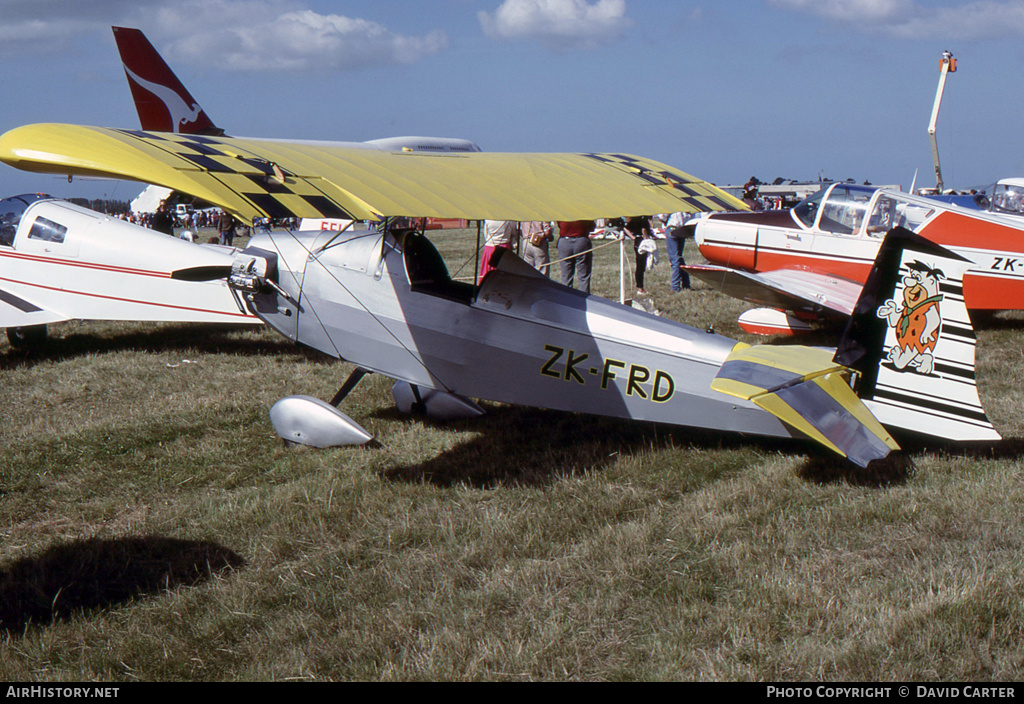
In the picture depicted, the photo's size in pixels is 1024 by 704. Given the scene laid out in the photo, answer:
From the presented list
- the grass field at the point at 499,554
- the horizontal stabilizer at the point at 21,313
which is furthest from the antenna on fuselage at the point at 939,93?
the horizontal stabilizer at the point at 21,313

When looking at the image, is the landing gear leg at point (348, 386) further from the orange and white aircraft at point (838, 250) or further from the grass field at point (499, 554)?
the orange and white aircraft at point (838, 250)

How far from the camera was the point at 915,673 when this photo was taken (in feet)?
8.69

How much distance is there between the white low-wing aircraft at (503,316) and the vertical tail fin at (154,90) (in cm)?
1368

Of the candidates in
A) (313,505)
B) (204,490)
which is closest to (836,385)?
(313,505)

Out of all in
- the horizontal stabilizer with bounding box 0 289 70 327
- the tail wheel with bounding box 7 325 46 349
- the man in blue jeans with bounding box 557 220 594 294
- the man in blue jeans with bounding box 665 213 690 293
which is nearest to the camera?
the horizontal stabilizer with bounding box 0 289 70 327

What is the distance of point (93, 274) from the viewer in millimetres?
8297

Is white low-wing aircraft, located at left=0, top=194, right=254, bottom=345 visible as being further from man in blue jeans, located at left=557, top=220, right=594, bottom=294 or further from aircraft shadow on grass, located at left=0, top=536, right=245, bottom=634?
aircraft shadow on grass, located at left=0, top=536, right=245, bottom=634

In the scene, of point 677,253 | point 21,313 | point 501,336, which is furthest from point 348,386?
point 677,253

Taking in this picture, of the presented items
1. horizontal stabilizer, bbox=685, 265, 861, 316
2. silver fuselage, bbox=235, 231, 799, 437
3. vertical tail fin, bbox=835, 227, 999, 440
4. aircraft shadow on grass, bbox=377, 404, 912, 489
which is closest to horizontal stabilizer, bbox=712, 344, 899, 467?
vertical tail fin, bbox=835, 227, 999, 440

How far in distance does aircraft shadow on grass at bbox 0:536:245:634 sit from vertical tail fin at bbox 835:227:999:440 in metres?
3.51

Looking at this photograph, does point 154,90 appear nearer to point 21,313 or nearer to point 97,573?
point 21,313

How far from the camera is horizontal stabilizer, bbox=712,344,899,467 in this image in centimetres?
396

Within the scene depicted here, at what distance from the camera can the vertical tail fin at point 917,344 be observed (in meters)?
4.20
